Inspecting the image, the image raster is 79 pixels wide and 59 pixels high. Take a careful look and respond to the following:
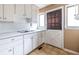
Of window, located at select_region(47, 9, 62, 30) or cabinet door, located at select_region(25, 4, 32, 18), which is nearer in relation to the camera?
cabinet door, located at select_region(25, 4, 32, 18)

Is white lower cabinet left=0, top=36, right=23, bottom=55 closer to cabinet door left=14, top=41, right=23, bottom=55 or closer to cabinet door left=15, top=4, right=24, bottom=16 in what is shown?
cabinet door left=14, top=41, right=23, bottom=55

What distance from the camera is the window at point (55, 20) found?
4.13 m

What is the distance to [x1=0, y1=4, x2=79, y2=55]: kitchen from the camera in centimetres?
240

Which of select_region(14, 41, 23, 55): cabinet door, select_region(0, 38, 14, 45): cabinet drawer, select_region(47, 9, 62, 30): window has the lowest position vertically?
select_region(14, 41, 23, 55): cabinet door

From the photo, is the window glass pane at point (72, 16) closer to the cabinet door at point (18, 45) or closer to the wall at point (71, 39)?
the wall at point (71, 39)

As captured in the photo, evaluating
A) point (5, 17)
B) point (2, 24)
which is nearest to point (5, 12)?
point (5, 17)

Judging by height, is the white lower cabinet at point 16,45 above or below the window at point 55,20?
below

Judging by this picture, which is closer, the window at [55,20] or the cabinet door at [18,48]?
the cabinet door at [18,48]

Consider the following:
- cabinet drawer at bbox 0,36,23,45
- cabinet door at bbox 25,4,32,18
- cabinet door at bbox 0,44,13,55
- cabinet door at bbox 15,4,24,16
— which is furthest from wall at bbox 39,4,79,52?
cabinet door at bbox 0,44,13,55

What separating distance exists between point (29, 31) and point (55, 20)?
1.42 m

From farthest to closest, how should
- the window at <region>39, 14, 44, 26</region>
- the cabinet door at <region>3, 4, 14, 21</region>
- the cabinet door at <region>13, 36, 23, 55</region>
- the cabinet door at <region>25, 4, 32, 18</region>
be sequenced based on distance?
the window at <region>39, 14, 44, 26</region>
the cabinet door at <region>25, 4, 32, 18</region>
the cabinet door at <region>3, 4, 14, 21</region>
the cabinet door at <region>13, 36, 23, 55</region>

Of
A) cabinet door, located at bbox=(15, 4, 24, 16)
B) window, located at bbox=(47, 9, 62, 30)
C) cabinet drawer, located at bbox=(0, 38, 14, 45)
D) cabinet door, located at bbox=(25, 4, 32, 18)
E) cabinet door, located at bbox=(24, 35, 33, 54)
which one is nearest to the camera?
cabinet drawer, located at bbox=(0, 38, 14, 45)

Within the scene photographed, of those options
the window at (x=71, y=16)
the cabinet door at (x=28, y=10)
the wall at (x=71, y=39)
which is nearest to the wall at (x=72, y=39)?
the wall at (x=71, y=39)

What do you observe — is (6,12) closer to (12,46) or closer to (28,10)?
(12,46)
